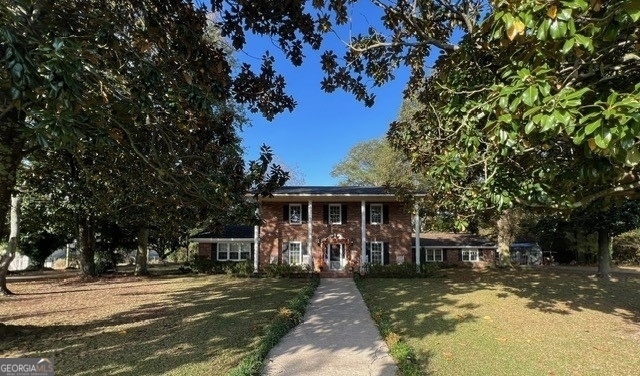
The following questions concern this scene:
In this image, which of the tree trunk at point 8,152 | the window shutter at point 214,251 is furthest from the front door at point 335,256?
the tree trunk at point 8,152

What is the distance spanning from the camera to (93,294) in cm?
1530

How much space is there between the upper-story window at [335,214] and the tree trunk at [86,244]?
14194mm

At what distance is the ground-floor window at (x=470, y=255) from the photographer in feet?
121

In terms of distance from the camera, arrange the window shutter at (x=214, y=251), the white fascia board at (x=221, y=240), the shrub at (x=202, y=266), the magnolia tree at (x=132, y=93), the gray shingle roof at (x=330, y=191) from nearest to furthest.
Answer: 1. the magnolia tree at (x=132, y=93)
2. the gray shingle roof at (x=330, y=191)
3. the shrub at (x=202, y=266)
4. the white fascia board at (x=221, y=240)
5. the window shutter at (x=214, y=251)

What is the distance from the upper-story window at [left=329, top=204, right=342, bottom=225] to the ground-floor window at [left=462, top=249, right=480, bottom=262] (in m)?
17.2

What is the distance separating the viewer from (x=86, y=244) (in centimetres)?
2300

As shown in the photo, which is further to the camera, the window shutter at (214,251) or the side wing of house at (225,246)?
the window shutter at (214,251)

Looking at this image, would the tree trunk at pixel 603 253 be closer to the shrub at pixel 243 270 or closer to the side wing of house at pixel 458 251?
the side wing of house at pixel 458 251

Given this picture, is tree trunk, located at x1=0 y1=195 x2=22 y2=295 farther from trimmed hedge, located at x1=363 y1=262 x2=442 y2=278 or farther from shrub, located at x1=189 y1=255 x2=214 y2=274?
trimmed hedge, located at x1=363 y1=262 x2=442 y2=278

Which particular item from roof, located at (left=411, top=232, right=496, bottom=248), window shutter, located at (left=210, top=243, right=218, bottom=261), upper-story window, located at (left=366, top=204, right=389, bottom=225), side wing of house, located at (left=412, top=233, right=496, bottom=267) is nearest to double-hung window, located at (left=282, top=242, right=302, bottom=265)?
upper-story window, located at (left=366, top=204, right=389, bottom=225)

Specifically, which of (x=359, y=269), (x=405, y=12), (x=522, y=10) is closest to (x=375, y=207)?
(x=359, y=269)

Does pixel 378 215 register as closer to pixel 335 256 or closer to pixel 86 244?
pixel 335 256

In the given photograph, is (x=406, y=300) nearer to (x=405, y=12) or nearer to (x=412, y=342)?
(x=412, y=342)

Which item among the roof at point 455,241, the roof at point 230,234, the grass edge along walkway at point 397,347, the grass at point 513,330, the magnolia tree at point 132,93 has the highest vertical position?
the magnolia tree at point 132,93
